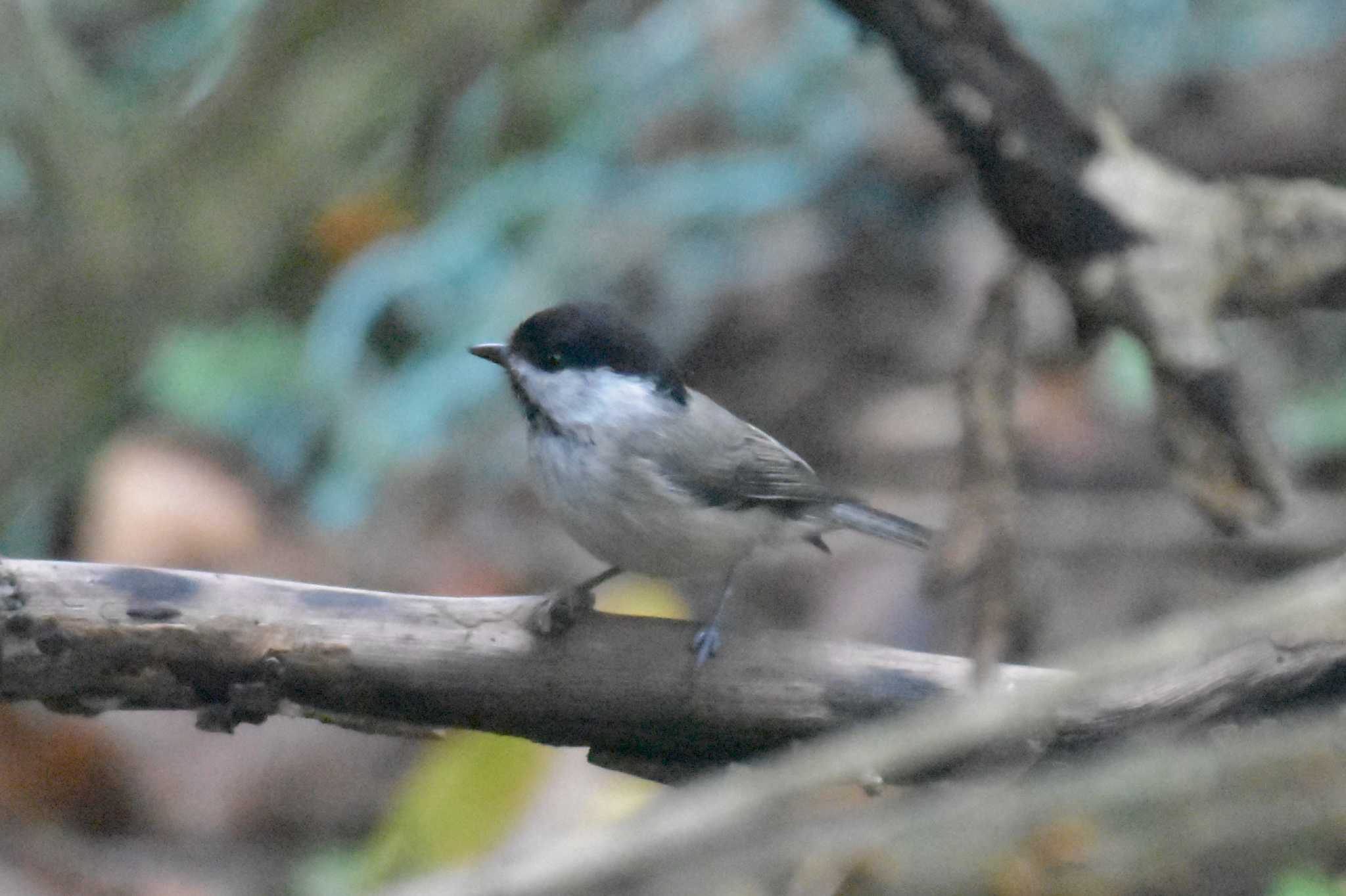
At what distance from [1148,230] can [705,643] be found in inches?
53.6

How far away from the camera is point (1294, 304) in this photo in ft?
10.3

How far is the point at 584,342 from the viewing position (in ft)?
9.00

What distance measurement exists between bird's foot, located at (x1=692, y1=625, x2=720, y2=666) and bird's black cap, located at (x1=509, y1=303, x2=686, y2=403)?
0.60 m

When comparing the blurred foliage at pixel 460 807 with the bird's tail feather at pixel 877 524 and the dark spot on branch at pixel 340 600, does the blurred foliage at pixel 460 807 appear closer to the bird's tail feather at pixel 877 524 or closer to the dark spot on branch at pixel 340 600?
the bird's tail feather at pixel 877 524

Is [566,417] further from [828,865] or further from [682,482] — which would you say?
[828,865]

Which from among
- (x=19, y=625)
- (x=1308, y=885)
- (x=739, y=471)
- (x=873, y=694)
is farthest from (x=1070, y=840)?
(x=739, y=471)

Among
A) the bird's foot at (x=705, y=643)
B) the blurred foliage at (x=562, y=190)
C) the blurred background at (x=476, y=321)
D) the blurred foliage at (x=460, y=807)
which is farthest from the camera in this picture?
the blurred foliage at (x=562, y=190)

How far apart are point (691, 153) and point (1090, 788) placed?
575 centimetres

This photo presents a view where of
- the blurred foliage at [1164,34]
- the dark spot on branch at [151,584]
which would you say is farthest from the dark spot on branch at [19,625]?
the blurred foliage at [1164,34]

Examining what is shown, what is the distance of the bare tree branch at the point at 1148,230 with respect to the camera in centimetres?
293

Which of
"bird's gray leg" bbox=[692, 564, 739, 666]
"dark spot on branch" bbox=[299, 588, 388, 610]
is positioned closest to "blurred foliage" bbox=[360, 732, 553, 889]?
"bird's gray leg" bbox=[692, 564, 739, 666]

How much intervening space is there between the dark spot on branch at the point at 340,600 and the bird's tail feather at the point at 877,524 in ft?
3.57

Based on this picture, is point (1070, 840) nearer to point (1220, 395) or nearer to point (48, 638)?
point (48, 638)

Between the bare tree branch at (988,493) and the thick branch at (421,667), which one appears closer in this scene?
the thick branch at (421,667)
